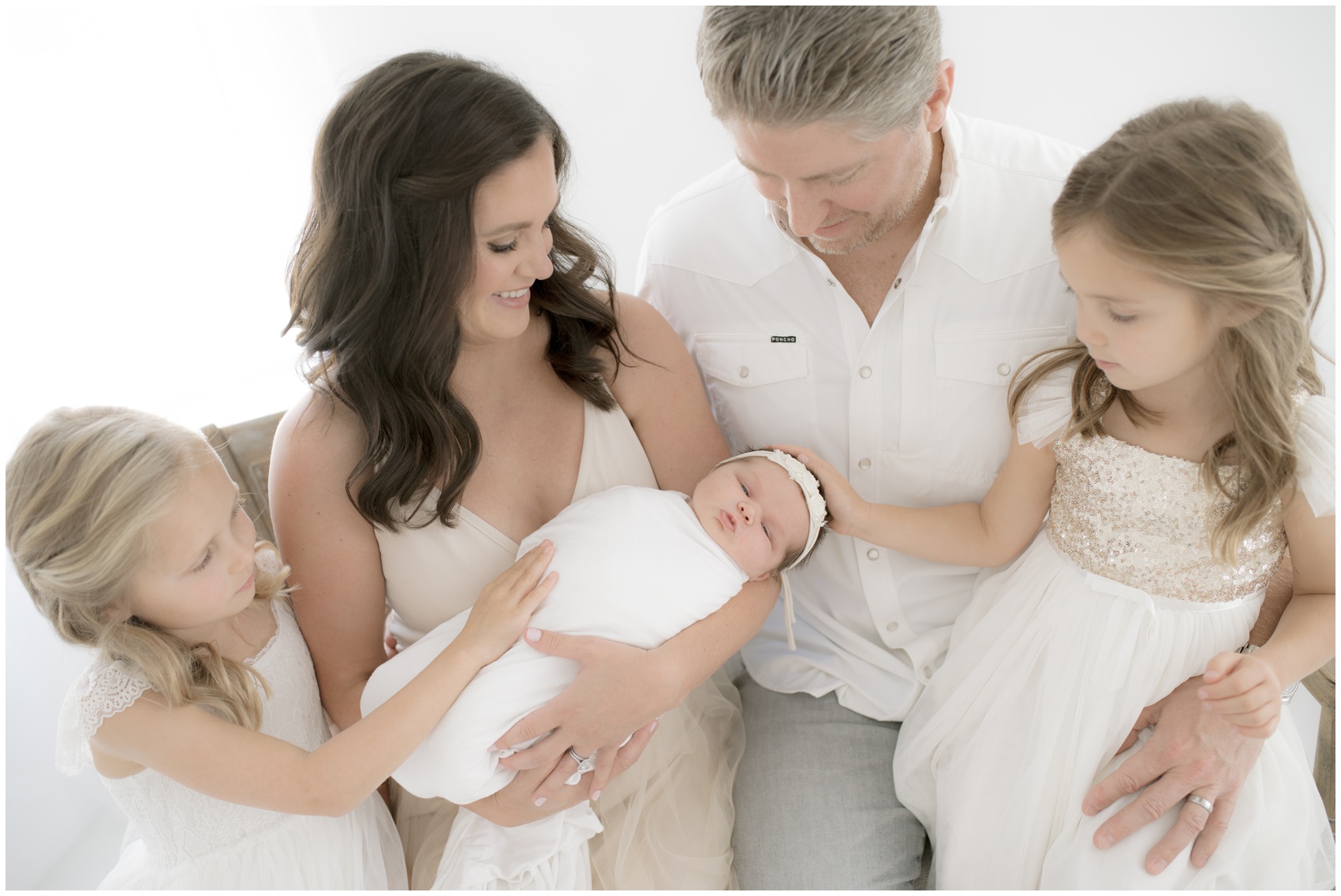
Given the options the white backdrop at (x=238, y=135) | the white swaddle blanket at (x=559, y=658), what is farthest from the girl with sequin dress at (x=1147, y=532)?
the white backdrop at (x=238, y=135)

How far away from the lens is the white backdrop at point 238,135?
2.31 m

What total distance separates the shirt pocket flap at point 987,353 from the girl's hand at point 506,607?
32.5 inches

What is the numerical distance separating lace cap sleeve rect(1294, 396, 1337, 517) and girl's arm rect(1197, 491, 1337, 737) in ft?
0.12

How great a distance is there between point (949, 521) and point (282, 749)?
1.23 m

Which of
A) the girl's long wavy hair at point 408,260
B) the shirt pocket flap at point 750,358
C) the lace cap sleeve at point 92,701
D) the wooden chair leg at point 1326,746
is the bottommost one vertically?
the wooden chair leg at point 1326,746

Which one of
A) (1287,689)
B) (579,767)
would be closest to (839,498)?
(579,767)

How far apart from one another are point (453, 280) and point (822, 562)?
3.18 ft

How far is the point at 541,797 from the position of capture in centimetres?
154

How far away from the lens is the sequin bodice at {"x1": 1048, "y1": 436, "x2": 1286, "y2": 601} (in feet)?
4.84

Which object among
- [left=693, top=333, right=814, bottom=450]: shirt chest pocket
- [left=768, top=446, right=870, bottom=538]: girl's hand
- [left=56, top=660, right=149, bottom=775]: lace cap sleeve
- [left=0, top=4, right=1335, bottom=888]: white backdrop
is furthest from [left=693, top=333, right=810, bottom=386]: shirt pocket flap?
[left=56, top=660, right=149, bottom=775]: lace cap sleeve

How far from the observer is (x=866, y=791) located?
69.4 inches

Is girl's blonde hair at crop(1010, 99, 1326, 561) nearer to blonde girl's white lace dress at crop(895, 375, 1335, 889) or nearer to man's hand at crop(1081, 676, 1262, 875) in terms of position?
blonde girl's white lace dress at crop(895, 375, 1335, 889)

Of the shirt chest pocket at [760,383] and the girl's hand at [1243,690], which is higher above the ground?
the shirt chest pocket at [760,383]

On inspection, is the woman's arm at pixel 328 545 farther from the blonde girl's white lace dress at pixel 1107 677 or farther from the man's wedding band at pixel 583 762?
the blonde girl's white lace dress at pixel 1107 677
